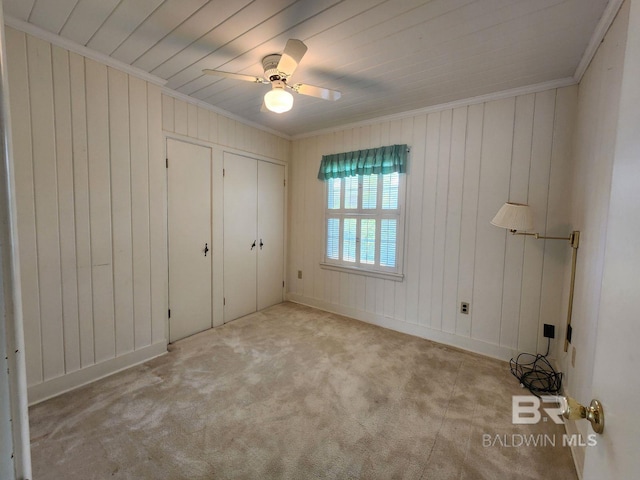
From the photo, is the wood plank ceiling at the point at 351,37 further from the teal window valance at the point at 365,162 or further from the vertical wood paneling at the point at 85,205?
the teal window valance at the point at 365,162

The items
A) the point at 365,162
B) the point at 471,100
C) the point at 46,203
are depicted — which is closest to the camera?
the point at 46,203

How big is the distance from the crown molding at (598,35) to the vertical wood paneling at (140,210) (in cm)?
318

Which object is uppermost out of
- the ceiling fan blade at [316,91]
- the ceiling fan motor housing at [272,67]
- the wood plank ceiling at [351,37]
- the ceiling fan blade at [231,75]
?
the wood plank ceiling at [351,37]

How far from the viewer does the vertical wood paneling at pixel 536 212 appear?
2.37 metres

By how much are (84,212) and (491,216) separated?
11.2 feet

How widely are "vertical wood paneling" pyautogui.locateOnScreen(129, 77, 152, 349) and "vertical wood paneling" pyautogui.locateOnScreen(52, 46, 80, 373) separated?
409 millimetres

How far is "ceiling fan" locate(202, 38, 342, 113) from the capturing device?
66.1 inches

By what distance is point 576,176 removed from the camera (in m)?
2.12

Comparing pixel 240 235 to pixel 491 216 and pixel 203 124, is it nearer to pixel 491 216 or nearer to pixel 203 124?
pixel 203 124

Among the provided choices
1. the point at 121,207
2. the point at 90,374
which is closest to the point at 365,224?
the point at 121,207

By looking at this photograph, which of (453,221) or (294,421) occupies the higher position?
(453,221)

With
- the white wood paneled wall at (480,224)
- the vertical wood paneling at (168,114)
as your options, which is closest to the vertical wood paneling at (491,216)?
the white wood paneled wall at (480,224)

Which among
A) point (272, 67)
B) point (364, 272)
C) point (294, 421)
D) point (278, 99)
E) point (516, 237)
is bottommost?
point (294, 421)

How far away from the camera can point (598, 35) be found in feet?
5.51
